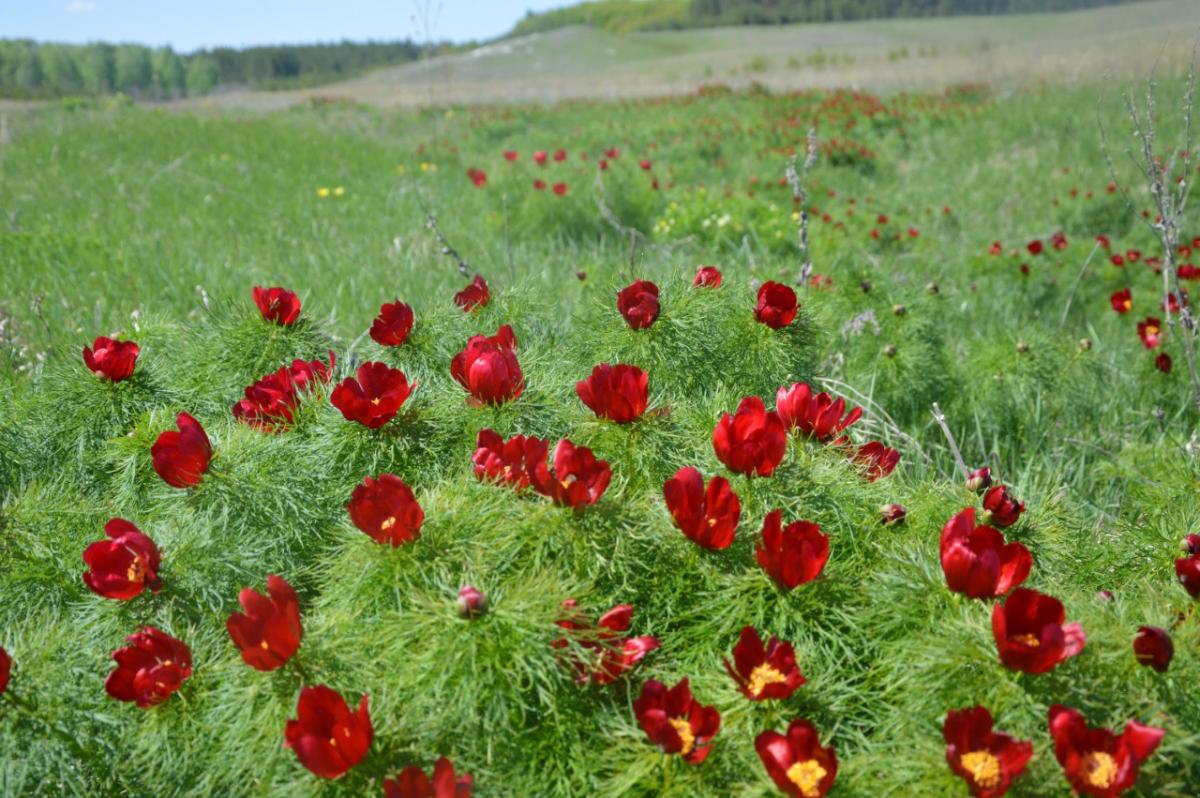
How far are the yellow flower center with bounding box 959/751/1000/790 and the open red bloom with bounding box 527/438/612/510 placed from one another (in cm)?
54

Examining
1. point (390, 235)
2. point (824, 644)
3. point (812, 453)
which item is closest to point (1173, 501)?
point (812, 453)

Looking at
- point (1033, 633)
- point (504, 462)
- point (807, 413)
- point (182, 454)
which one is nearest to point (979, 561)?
point (1033, 633)

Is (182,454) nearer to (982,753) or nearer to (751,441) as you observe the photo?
(751,441)

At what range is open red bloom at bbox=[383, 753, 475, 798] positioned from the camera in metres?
0.87

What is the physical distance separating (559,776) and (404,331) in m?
0.98

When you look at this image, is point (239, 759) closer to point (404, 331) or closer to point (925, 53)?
point (404, 331)

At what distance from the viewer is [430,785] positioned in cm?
90

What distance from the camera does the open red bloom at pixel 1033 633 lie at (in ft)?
2.97

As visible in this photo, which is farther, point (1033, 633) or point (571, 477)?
point (571, 477)

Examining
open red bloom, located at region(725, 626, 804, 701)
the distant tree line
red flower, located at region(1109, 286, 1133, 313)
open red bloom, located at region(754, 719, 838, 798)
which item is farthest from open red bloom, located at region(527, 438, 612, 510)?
the distant tree line

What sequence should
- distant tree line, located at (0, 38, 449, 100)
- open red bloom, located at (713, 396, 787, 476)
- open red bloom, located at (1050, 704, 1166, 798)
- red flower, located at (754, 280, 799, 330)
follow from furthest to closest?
distant tree line, located at (0, 38, 449, 100) < red flower, located at (754, 280, 799, 330) < open red bloom, located at (713, 396, 787, 476) < open red bloom, located at (1050, 704, 1166, 798)

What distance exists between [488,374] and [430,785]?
2.16ft

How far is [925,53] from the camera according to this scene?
31250 millimetres

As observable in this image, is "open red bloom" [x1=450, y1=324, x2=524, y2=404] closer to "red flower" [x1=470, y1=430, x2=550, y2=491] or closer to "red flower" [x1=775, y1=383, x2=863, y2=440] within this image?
"red flower" [x1=470, y1=430, x2=550, y2=491]
